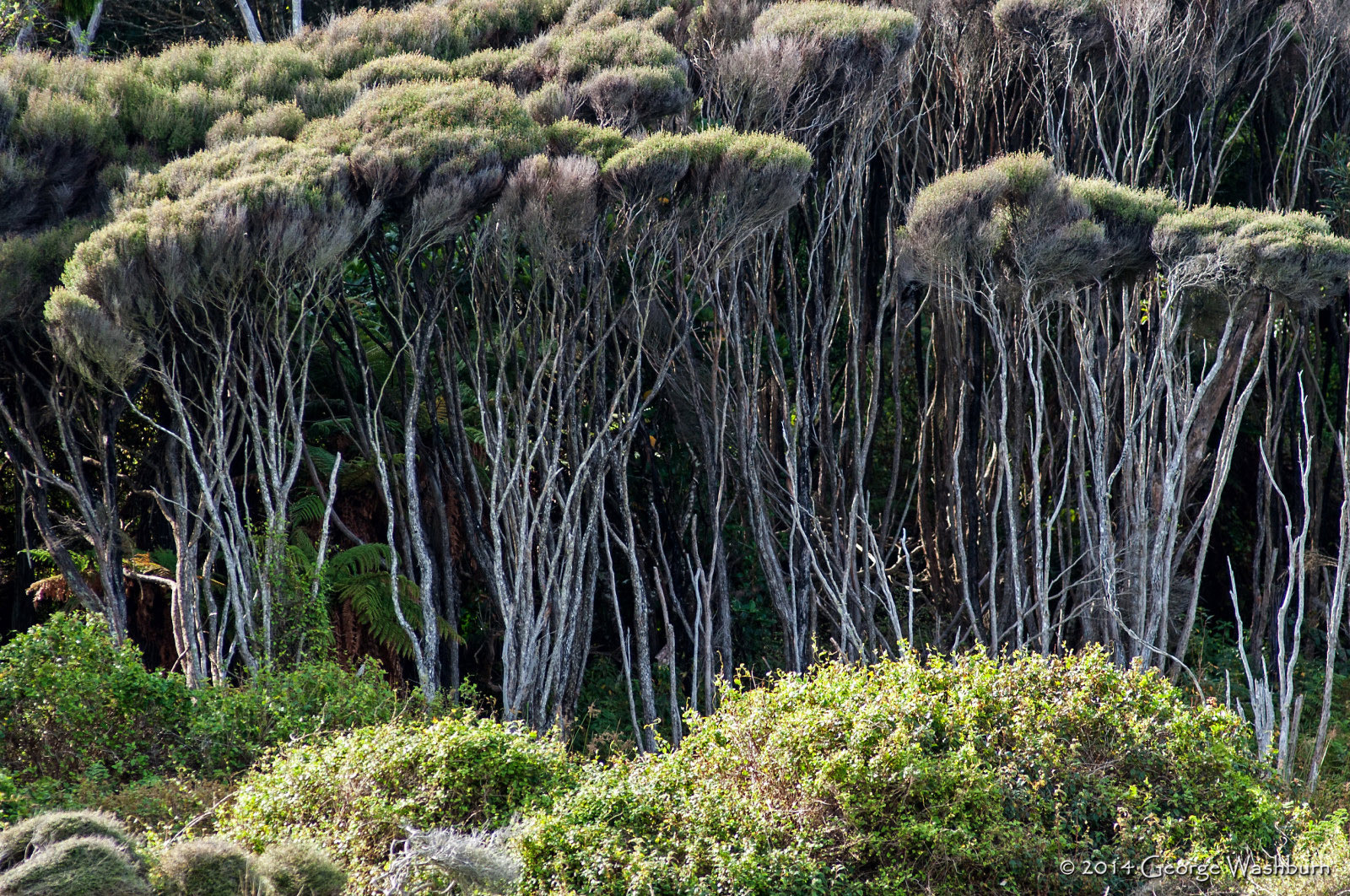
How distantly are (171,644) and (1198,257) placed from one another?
7.19 metres

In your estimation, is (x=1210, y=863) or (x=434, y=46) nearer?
(x=1210, y=863)

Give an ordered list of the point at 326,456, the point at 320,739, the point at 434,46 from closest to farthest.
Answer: the point at 320,739 → the point at 326,456 → the point at 434,46

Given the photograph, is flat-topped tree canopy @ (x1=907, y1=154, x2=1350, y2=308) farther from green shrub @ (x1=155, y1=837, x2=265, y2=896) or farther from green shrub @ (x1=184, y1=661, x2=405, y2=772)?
green shrub @ (x1=155, y1=837, x2=265, y2=896)

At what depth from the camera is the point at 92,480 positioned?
828cm

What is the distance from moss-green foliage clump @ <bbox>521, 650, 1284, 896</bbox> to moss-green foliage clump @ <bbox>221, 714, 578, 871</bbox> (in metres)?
0.44

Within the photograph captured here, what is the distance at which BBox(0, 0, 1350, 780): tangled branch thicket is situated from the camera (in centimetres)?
696

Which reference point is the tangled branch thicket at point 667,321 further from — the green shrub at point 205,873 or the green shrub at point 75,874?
the green shrub at point 75,874

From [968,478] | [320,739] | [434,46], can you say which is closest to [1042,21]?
[968,478]

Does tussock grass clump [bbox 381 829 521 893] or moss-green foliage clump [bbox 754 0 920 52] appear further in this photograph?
moss-green foliage clump [bbox 754 0 920 52]

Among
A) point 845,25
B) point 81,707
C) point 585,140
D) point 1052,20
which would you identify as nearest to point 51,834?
point 81,707

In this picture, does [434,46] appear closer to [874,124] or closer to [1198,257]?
[874,124]

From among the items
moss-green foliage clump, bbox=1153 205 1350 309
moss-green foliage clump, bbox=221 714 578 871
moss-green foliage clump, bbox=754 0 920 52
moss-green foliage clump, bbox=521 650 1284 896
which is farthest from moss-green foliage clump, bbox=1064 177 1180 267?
moss-green foliage clump, bbox=221 714 578 871

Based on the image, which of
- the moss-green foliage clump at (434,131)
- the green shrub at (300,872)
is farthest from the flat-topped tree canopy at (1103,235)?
→ the green shrub at (300,872)

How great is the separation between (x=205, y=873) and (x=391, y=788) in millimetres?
935
